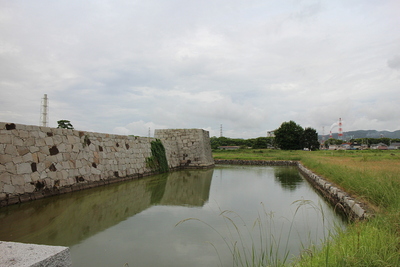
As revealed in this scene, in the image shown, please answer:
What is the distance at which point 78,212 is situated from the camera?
5594mm

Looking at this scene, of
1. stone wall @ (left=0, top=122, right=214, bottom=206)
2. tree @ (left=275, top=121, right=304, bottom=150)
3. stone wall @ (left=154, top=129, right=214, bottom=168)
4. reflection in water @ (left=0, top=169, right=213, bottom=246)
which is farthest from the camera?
tree @ (left=275, top=121, right=304, bottom=150)

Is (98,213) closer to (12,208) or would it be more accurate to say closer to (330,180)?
(12,208)

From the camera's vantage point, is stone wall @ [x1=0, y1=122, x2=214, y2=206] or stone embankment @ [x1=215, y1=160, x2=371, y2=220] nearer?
stone embankment @ [x1=215, y1=160, x2=371, y2=220]

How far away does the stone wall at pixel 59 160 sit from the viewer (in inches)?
238

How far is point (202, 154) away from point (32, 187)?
1331 centimetres

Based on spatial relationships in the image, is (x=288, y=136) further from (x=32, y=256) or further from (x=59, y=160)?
(x=32, y=256)

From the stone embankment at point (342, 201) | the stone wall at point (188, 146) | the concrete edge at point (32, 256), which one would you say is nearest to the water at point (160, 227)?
the stone embankment at point (342, 201)

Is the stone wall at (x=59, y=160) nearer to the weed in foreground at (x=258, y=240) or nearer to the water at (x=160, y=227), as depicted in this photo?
the water at (x=160, y=227)

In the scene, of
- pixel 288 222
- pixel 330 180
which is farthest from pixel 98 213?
pixel 330 180

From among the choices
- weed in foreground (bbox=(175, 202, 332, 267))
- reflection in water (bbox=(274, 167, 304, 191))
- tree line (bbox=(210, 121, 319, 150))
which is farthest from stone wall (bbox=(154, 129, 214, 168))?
tree line (bbox=(210, 121, 319, 150))

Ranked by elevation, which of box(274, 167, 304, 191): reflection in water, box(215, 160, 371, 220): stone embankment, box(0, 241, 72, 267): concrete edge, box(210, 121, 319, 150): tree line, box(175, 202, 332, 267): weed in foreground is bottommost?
box(274, 167, 304, 191): reflection in water

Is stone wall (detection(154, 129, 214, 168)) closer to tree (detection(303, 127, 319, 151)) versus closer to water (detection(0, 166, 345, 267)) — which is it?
water (detection(0, 166, 345, 267))

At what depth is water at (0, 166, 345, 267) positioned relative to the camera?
3.49m

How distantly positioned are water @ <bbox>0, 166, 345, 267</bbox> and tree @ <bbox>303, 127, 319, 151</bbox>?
50811 millimetres
